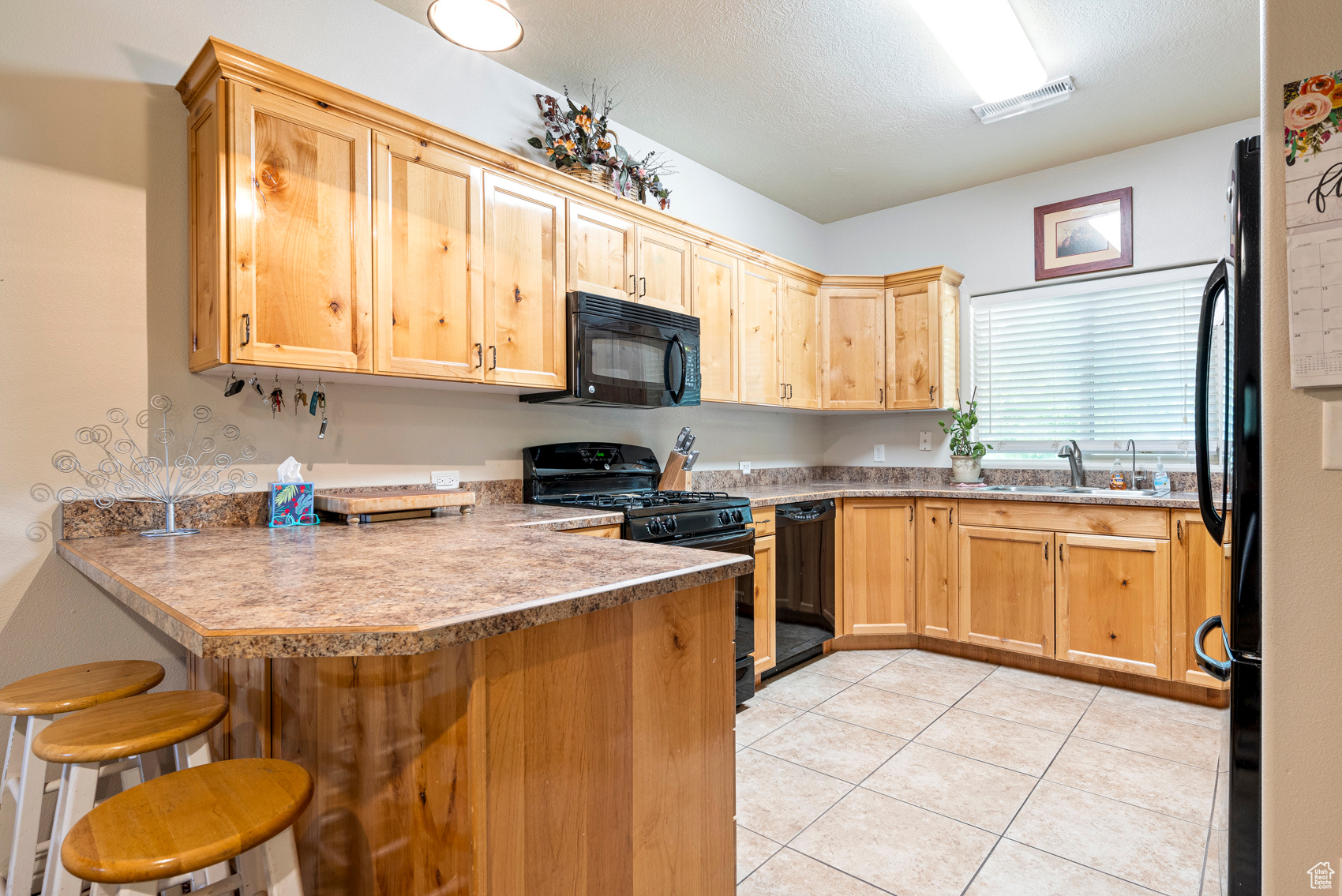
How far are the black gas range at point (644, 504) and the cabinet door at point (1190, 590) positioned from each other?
1853mm

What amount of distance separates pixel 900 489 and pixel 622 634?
115 inches

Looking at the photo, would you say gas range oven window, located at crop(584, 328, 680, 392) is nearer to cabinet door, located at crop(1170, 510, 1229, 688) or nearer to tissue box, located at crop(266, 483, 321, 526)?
tissue box, located at crop(266, 483, 321, 526)

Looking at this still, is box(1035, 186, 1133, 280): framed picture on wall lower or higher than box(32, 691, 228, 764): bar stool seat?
higher

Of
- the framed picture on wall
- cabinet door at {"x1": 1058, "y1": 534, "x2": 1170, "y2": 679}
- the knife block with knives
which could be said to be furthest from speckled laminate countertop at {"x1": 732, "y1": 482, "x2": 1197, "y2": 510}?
the framed picture on wall

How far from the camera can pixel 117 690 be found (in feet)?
4.59

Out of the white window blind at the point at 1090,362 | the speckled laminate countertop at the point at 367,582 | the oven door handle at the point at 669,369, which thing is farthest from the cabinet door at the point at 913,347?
the speckled laminate countertop at the point at 367,582

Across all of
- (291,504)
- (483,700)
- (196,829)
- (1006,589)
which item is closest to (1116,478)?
(1006,589)

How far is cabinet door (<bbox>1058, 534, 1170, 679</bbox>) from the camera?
2.98m

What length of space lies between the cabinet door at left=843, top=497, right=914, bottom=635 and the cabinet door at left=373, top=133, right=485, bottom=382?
7.65 ft

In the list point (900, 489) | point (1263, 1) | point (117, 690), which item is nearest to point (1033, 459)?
point (900, 489)

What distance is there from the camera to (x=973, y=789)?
2188mm

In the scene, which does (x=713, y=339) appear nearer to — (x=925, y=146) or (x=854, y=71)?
(x=854, y=71)

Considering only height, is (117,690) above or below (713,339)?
below

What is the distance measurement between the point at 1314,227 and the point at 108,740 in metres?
2.14
